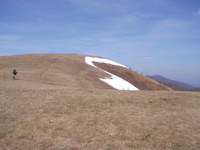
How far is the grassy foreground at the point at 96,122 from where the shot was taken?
24.5 ft

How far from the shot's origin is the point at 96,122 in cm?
963

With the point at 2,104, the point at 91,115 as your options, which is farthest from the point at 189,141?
the point at 2,104

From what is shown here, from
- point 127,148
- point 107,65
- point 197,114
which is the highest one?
point 107,65

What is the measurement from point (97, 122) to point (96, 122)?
0.05 metres

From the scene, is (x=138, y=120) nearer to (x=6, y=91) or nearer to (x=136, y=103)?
(x=136, y=103)

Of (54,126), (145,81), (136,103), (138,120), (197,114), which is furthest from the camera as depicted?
(145,81)

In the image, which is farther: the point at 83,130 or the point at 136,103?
the point at 136,103

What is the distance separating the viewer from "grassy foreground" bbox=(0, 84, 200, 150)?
747cm

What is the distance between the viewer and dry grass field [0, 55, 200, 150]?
24.5 feet

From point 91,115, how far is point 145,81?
33.9 metres

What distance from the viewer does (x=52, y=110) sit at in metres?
11.5

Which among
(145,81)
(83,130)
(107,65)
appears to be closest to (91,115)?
(83,130)

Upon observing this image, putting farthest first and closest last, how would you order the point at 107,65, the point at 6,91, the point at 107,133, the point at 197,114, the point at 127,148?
the point at 107,65, the point at 6,91, the point at 197,114, the point at 107,133, the point at 127,148

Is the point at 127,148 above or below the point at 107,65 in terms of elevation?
below
